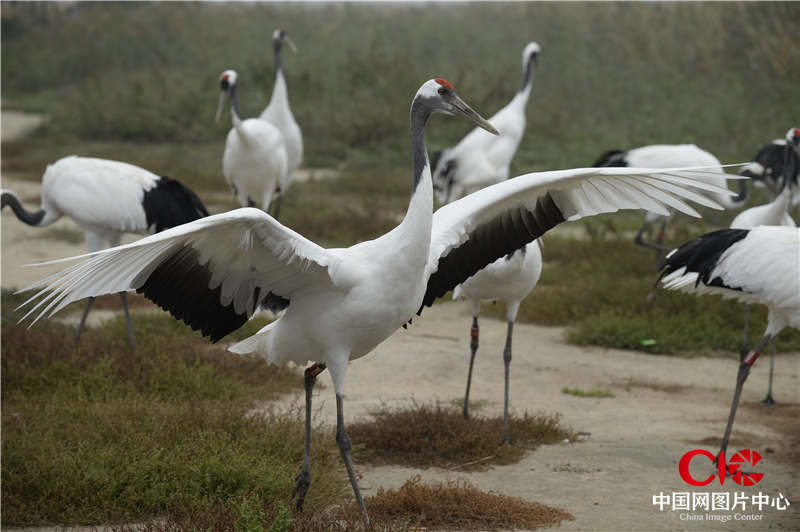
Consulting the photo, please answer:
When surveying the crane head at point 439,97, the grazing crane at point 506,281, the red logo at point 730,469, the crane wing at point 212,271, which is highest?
the crane head at point 439,97

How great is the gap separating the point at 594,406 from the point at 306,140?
40.2ft

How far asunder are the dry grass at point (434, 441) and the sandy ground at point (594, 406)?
0.37 feet

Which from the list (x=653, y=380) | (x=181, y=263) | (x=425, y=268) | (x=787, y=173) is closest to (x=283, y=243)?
(x=181, y=263)

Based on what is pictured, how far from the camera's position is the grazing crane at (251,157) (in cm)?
995

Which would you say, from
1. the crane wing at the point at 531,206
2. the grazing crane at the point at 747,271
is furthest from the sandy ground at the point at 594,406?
the crane wing at the point at 531,206

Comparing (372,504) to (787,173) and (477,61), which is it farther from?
(477,61)

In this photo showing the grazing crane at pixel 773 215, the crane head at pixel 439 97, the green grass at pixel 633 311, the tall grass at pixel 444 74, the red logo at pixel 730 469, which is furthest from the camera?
the tall grass at pixel 444 74

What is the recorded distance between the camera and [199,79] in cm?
2202

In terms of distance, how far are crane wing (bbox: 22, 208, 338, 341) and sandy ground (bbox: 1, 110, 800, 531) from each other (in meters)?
1.40

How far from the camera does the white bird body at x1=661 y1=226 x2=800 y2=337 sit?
5449 millimetres

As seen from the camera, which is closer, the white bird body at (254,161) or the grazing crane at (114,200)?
the grazing crane at (114,200)

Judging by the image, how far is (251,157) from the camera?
10.0 m

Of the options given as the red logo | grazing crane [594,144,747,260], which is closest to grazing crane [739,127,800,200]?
grazing crane [594,144,747,260]

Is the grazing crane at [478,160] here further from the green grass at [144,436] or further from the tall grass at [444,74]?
the tall grass at [444,74]
